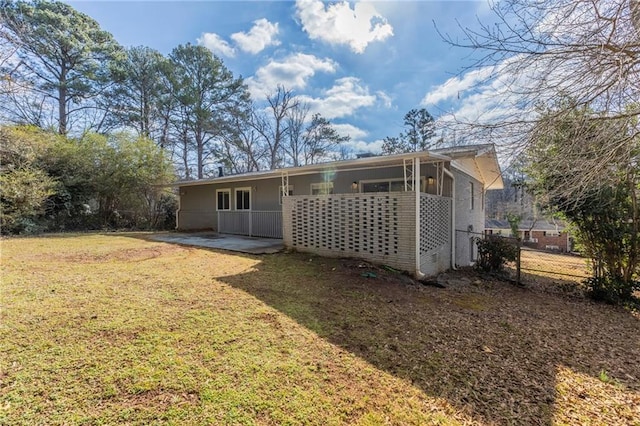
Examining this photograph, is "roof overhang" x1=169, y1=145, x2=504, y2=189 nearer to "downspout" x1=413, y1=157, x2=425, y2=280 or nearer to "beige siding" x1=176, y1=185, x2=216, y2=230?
"downspout" x1=413, y1=157, x2=425, y2=280

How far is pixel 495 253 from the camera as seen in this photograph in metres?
7.90

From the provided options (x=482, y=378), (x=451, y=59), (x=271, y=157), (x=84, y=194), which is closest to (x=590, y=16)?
(x=451, y=59)

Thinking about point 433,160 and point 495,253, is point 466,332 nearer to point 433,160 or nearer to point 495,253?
point 433,160

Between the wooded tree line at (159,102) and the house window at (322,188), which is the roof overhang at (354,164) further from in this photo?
the wooded tree line at (159,102)

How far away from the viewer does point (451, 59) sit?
3.56 meters

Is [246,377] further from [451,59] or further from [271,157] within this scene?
[271,157]

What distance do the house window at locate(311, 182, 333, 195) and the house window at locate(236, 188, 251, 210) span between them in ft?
11.4

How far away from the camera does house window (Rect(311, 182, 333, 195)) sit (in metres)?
9.74

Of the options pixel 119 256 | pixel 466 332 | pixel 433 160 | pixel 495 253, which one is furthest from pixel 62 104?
pixel 495 253

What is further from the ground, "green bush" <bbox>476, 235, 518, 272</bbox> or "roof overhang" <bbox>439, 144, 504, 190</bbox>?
"roof overhang" <bbox>439, 144, 504, 190</bbox>

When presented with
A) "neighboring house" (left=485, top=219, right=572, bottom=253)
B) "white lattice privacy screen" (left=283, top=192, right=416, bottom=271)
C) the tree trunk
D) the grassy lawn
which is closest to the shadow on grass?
the grassy lawn

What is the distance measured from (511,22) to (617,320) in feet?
15.9

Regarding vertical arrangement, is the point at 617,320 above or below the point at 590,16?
below

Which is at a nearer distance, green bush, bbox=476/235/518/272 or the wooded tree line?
green bush, bbox=476/235/518/272
